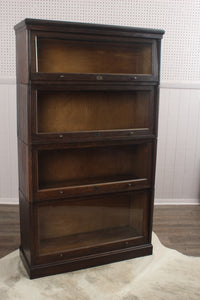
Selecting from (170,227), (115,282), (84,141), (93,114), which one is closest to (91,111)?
(93,114)

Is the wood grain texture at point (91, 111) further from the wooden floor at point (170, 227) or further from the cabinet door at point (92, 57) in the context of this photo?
the wooden floor at point (170, 227)

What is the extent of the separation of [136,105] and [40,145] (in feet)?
2.73

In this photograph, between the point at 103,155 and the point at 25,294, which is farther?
the point at 103,155

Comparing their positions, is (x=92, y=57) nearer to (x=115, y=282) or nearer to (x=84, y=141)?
(x=84, y=141)

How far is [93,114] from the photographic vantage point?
2.74 metres

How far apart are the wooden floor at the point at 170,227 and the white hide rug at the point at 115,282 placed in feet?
0.68

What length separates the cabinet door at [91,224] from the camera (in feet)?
8.85

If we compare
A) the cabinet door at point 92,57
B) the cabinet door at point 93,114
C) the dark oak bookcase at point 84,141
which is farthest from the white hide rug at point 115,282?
the cabinet door at point 92,57

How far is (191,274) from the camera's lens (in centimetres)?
271

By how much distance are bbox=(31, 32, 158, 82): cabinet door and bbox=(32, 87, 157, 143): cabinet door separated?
5.0 inches

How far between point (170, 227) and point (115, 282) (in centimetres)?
114

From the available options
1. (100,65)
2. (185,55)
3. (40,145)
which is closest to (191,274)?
(40,145)

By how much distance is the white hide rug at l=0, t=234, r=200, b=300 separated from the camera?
2.43m

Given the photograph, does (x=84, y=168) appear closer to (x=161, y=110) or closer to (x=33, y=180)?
(x=33, y=180)
